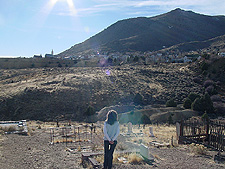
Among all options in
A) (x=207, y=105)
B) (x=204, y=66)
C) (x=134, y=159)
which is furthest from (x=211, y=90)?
(x=134, y=159)

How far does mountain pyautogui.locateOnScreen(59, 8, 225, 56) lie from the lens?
4791 inches

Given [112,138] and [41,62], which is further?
[41,62]

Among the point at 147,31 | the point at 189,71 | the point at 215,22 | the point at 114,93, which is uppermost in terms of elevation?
the point at 215,22

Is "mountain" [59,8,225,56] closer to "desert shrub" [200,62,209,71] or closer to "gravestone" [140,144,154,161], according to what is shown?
"desert shrub" [200,62,209,71]

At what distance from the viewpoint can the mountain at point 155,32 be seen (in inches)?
4791

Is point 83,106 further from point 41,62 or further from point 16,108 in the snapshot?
point 41,62

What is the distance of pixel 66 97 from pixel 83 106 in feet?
11.9

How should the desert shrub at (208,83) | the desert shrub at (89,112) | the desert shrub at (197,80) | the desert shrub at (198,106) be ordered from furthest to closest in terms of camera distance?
1. the desert shrub at (197,80)
2. the desert shrub at (208,83)
3. the desert shrub at (198,106)
4. the desert shrub at (89,112)

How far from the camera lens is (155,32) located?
13212cm

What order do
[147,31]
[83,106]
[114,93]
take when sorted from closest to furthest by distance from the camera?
1. [83,106]
2. [114,93]
3. [147,31]

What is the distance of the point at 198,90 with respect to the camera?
43.4 meters

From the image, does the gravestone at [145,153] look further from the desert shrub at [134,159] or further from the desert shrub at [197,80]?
the desert shrub at [197,80]

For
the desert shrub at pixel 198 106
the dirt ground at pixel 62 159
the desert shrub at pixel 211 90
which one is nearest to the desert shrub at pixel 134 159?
the dirt ground at pixel 62 159

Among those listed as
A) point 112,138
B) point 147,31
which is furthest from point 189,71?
point 147,31
